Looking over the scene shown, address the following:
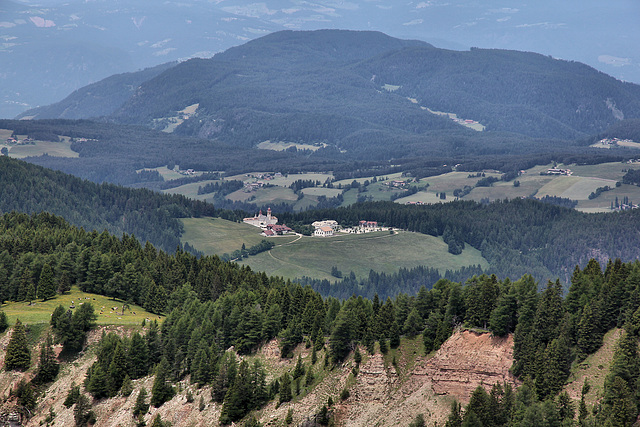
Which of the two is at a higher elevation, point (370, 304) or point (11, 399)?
point (370, 304)

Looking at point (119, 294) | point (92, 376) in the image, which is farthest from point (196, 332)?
point (119, 294)

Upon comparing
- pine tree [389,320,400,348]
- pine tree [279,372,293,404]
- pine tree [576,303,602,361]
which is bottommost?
pine tree [279,372,293,404]

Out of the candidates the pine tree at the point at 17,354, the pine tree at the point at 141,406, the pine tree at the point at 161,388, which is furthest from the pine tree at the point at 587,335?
the pine tree at the point at 17,354

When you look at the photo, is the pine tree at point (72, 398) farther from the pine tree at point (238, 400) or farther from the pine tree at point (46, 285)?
the pine tree at point (46, 285)

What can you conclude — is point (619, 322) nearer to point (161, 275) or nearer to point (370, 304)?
point (370, 304)

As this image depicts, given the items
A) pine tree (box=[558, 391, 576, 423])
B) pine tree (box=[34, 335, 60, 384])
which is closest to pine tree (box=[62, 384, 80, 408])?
pine tree (box=[34, 335, 60, 384])

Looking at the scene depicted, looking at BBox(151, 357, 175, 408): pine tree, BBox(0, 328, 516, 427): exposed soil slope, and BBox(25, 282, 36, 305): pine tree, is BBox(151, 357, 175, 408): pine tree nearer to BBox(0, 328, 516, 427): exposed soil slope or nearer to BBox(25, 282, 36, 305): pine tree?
BBox(0, 328, 516, 427): exposed soil slope
